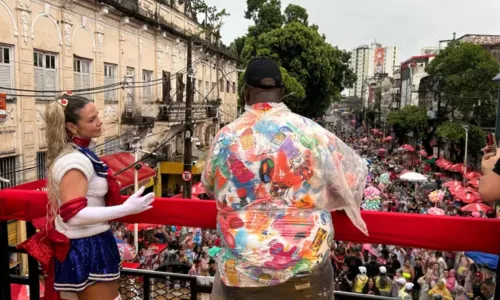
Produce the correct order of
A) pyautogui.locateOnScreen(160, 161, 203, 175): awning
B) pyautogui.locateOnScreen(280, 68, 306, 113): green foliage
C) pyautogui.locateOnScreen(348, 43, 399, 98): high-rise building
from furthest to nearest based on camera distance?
pyautogui.locateOnScreen(348, 43, 399, 98): high-rise building → pyautogui.locateOnScreen(280, 68, 306, 113): green foliage → pyautogui.locateOnScreen(160, 161, 203, 175): awning

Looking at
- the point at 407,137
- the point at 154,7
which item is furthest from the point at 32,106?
the point at 407,137

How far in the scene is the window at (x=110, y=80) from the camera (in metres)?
15.2

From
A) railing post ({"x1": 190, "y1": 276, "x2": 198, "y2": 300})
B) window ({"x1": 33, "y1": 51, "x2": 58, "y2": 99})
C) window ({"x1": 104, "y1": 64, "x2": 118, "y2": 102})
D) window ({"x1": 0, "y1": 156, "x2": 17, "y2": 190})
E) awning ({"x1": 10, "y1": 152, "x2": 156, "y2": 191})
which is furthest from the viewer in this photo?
window ({"x1": 104, "y1": 64, "x2": 118, "y2": 102})

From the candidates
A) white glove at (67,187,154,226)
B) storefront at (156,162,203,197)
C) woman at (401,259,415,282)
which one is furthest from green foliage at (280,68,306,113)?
white glove at (67,187,154,226)

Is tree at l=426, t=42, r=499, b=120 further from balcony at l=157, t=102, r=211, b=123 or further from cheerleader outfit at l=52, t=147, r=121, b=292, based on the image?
cheerleader outfit at l=52, t=147, r=121, b=292

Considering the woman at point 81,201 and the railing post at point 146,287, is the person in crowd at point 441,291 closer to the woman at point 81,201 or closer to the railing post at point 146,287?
the railing post at point 146,287

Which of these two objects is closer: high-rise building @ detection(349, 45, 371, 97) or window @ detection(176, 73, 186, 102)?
window @ detection(176, 73, 186, 102)

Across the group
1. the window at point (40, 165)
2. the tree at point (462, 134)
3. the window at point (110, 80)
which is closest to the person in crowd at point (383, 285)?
the window at point (40, 165)

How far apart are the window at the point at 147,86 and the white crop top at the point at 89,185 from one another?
16.3 m

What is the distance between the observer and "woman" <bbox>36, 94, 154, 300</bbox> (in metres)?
1.99

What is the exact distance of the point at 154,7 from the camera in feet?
62.4

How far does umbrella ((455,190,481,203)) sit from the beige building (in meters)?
11.2

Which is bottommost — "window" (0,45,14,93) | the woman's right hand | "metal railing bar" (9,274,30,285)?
"metal railing bar" (9,274,30,285)

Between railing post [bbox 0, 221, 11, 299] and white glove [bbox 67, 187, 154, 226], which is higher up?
white glove [bbox 67, 187, 154, 226]
